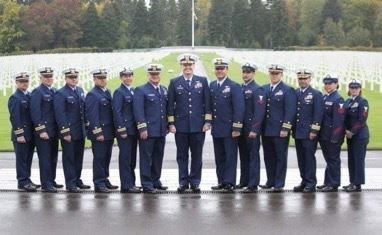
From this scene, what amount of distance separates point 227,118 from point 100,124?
1.69 metres

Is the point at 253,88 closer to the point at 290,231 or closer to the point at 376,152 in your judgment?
the point at 290,231

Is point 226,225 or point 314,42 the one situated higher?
point 314,42

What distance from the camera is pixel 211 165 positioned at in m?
13.6

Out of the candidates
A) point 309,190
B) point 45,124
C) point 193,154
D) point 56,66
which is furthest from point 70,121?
point 56,66

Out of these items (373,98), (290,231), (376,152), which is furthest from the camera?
(373,98)

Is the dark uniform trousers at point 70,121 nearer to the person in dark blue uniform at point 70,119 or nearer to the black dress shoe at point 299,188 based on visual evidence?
the person in dark blue uniform at point 70,119

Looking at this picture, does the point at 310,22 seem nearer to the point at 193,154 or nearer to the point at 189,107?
the point at 193,154

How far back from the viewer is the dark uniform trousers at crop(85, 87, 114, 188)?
10.2 meters

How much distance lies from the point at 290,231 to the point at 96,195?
309cm

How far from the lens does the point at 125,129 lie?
10.1 m

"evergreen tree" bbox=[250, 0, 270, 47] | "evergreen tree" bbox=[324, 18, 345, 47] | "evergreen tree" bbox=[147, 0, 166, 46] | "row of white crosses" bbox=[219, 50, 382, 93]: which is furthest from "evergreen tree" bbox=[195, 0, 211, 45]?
"row of white crosses" bbox=[219, 50, 382, 93]

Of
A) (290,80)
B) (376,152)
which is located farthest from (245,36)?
(376,152)

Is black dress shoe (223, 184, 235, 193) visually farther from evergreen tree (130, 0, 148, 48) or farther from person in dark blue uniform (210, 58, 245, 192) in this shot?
evergreen tree (130, 0, 148, 48)

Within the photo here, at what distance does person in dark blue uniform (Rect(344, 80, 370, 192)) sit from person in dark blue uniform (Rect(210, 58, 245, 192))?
1.44m
